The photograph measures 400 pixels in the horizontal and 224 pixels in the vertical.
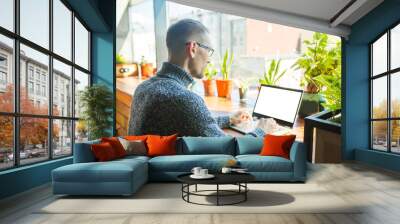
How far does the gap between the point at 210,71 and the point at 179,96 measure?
116 centimetres

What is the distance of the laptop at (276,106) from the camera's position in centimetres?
900

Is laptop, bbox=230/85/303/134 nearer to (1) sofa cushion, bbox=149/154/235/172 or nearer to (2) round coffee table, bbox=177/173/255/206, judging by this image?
(1) sofa cushion, bbox=149/154/235/172

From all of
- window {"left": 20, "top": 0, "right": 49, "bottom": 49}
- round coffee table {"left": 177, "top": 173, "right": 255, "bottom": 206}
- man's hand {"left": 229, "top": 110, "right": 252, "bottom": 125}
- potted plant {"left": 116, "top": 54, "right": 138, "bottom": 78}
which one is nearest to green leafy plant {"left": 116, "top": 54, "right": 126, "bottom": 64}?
potted plant {"left": 116, "top": 54, "right": 138, "bottom": 78}

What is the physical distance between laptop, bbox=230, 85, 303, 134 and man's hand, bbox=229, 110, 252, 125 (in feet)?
0.28

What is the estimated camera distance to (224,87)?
914 centimetres

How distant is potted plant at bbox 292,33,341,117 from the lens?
30.1 ft

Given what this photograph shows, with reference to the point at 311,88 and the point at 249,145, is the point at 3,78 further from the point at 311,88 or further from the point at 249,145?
the point at 311,88

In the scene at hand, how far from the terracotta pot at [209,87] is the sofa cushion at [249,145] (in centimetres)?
244

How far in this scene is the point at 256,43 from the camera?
30.6 ft

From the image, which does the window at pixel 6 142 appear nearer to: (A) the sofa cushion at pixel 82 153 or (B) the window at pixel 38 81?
(B) the window at pixel 38 81

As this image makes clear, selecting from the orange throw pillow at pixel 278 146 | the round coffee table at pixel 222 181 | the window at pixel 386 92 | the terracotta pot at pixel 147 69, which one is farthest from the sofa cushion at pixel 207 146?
the window at pixel 386 92

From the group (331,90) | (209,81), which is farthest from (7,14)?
(331,90)

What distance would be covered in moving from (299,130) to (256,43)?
214 cm

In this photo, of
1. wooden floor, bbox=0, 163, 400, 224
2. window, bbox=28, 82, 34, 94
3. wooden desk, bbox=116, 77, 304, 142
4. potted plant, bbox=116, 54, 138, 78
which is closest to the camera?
wooden floor, bbox=0, 163, 400, 224
